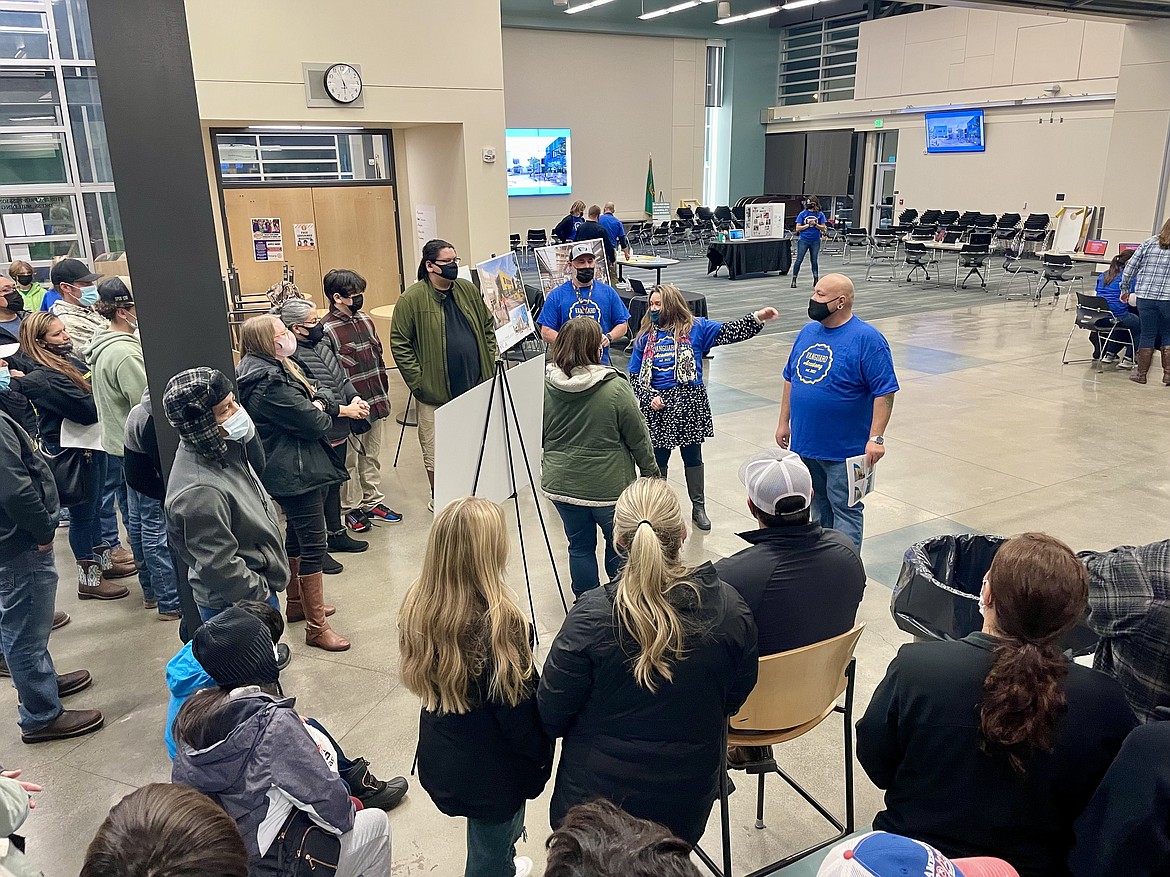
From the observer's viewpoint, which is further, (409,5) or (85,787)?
(409,5)

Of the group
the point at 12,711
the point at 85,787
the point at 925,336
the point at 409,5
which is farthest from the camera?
the point at 925,336

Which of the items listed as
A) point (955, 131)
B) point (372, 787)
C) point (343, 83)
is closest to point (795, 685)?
point (372, 787)

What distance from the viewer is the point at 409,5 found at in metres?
8.09

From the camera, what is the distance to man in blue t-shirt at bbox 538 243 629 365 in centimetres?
645

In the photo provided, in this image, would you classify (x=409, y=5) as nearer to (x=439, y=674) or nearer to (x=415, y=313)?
(x=415, y=313)

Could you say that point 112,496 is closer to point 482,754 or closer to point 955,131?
point 482,754

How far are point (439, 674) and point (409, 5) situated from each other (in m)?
7.89

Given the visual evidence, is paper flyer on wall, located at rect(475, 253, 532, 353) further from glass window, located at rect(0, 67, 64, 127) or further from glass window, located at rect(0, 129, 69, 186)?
glass window, located at rect(0, 67, 64, 127)

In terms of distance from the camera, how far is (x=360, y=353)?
16.9ft

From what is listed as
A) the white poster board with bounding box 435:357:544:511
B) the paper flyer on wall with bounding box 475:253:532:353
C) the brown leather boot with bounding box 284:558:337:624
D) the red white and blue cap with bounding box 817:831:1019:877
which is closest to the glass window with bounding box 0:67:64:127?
the paper flyer on wall with bounding box 475:253:532:353

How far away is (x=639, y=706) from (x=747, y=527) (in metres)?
3.47

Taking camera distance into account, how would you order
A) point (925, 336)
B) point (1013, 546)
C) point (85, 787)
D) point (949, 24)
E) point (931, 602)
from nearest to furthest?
point (1013, 546) < point (931, 602) < point (85, 787) < point (925, 336) < point (949, 24)

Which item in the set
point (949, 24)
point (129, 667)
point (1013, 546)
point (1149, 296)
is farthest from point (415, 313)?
point (949, 24)

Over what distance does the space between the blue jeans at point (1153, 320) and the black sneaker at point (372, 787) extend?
885 cm
